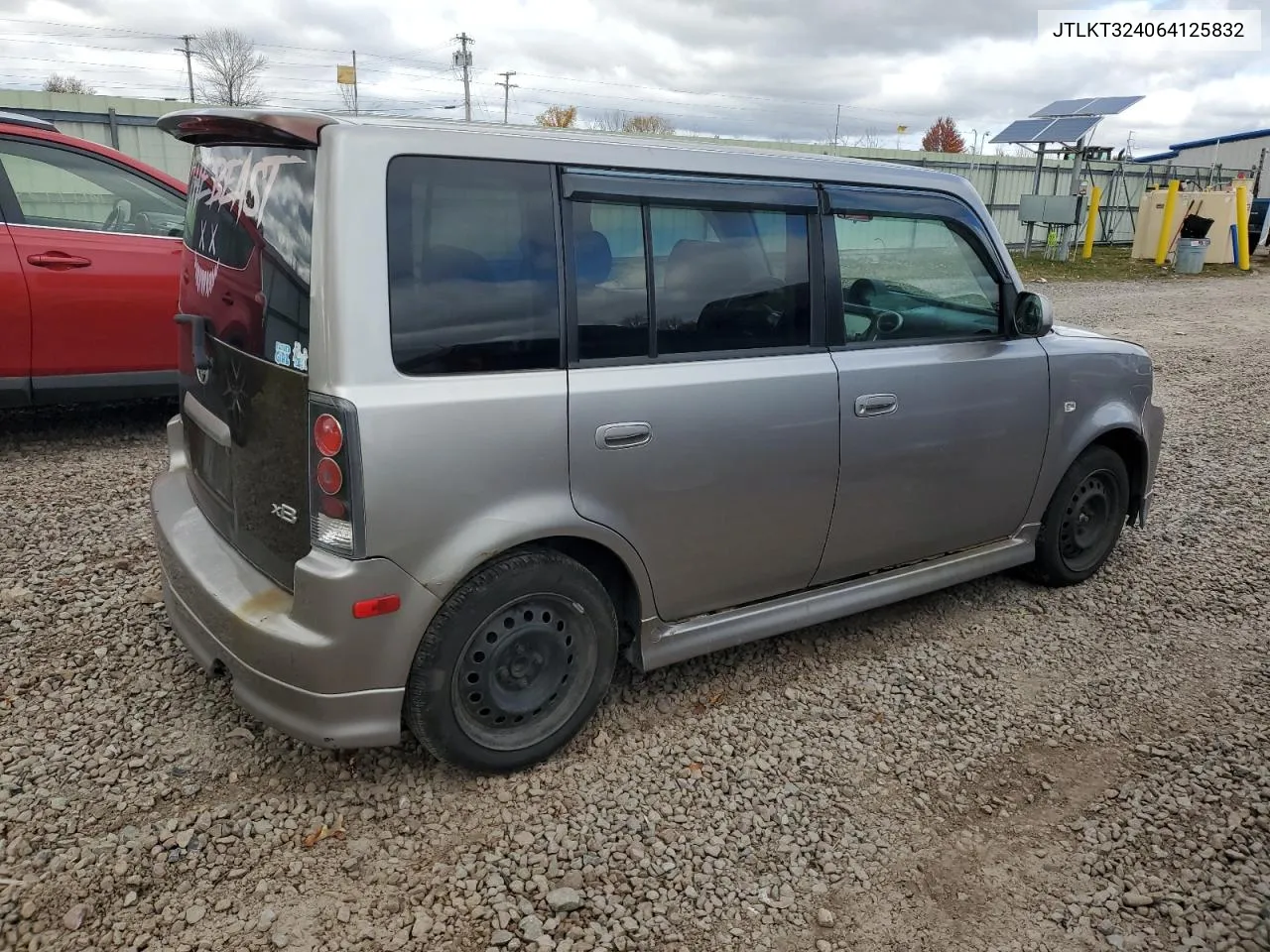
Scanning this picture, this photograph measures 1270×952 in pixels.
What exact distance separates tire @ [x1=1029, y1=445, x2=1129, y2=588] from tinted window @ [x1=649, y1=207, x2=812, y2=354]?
5.89ft

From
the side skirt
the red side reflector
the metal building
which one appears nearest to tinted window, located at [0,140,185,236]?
the red side reflector

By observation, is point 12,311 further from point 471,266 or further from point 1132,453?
point 1132,453

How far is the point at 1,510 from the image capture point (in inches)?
188

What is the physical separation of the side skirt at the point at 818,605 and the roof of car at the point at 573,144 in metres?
1.52

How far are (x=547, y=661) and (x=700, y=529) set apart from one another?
66 centimetres

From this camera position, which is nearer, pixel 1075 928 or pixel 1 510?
pixel 1075 928

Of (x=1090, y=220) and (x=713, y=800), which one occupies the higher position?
(x=1090, y=220)

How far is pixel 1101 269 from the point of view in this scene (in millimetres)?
20516

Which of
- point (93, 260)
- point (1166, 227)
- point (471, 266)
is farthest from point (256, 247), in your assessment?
point (1166, 227)

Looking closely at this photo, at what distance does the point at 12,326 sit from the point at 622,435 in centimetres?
429

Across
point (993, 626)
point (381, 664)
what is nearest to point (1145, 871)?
point (993, 626)

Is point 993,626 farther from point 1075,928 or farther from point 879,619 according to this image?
point 1075,928

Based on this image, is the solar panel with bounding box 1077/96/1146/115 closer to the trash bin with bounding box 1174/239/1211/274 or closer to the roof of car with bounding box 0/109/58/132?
the trash bin with bounding box 1174/239/1211/274

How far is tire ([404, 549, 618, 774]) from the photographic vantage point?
2666 mm
